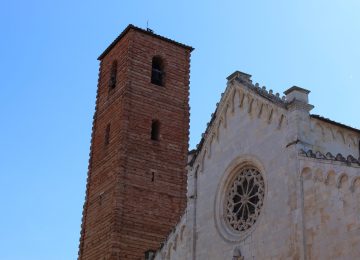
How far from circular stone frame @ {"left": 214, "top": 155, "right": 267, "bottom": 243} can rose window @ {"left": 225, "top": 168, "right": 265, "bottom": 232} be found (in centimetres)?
12

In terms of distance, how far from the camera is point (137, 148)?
31641mm

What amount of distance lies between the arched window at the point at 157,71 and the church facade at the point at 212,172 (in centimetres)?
6

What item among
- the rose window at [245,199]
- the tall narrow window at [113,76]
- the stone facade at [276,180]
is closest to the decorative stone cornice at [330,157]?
the stone facade at [276,180]

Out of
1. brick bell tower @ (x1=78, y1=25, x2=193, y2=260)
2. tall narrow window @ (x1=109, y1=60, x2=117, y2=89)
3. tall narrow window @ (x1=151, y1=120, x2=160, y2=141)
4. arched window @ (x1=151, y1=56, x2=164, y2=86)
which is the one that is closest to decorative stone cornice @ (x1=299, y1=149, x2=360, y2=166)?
brick bell tower @ (x1=78, y1=25, x2=193, y2=260)

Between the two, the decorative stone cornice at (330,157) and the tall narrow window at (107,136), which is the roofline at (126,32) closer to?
the tall narrow window at (107,136)

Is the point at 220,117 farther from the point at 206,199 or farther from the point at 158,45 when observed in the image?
the point at 158,45

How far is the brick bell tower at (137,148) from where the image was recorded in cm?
3003

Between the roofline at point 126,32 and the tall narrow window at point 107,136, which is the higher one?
the roofline at point 126,32

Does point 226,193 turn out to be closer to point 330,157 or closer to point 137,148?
point 330,157

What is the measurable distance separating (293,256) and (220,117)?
6966mm

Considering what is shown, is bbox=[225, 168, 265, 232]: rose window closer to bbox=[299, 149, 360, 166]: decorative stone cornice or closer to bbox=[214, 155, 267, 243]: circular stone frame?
bbox=[214, 155, 267, 243]: circular stone frame

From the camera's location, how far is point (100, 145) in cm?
3369

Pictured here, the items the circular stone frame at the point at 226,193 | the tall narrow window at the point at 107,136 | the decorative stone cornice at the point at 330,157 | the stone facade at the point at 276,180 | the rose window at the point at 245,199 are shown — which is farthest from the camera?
the tall narrow window at the point at 107,136

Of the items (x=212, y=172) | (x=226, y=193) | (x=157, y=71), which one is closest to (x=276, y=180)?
(x=226, y=193)
